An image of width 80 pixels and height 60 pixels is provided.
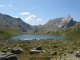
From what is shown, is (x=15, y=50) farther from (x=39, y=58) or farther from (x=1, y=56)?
(x=1, y=56)

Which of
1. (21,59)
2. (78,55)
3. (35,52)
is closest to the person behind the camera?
(21,59)

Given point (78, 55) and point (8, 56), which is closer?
point (8, 56)

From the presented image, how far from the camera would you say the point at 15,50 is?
6284 centimetres

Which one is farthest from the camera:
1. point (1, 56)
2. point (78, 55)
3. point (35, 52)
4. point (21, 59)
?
point (35, 52)

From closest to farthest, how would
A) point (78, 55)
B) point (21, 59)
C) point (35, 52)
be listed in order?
1. point (21, 59)
2. point (78, 55)
3. point (35, 52)

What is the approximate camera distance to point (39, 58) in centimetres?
5153

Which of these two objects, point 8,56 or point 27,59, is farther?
point 27,59

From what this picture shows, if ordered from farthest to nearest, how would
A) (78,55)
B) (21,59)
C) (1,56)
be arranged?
(78,55)
(21,59)
(1,56)

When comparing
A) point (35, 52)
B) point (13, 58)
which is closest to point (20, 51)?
point (35, 52)

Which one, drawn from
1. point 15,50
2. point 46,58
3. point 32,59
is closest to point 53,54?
point 46,58

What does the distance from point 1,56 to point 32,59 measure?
1250cm

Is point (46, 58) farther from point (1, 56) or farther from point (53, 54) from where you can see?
point (1, 56)

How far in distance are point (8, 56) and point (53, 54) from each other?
70.5 feet

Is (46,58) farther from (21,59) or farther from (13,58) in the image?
(13,58)
